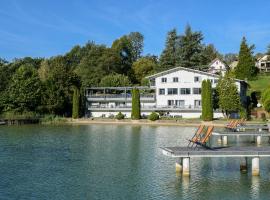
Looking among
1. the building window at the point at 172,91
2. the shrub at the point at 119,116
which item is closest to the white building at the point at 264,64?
the building window at the point at 172,91

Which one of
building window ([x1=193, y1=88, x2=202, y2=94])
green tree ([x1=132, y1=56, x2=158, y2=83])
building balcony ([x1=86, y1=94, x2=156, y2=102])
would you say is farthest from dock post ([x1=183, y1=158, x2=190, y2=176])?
green tree ([x1=132, y1=56, x2=158, y2=83])

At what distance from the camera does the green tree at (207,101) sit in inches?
2670

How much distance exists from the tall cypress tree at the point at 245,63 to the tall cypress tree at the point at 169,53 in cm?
1572

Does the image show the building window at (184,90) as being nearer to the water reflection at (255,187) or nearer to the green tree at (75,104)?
the green tree at (75,104)

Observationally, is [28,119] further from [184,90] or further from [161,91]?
[184,90]

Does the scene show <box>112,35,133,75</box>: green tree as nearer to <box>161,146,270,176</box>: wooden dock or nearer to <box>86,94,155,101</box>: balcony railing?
<box>86,94,155,101</box>: balcony railing

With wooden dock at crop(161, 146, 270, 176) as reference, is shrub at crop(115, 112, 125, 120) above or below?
above

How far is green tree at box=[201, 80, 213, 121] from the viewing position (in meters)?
67.8

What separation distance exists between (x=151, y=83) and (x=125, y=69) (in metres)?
31.2

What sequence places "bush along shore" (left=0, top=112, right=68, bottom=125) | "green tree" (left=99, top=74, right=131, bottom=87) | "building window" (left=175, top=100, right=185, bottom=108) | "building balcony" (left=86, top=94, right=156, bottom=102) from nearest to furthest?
"bush along shore" (left=0, top=112, right=68, bottom=125) < "building window" (left=175, top=100, right=185, bottom=108) < "building balcony" (left=86, top=94, right=156, bottom=102) < "green tree" (left=99, top=74, right=131, bottom=87)

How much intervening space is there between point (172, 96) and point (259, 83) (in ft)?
85.2

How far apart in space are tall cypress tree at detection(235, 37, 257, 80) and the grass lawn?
1.90 m

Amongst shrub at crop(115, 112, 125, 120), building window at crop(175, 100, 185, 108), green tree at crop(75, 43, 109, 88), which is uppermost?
green tree at crop(75, 43, 109, 88)

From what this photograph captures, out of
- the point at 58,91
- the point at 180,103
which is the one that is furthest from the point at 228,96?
the point at 58,91
